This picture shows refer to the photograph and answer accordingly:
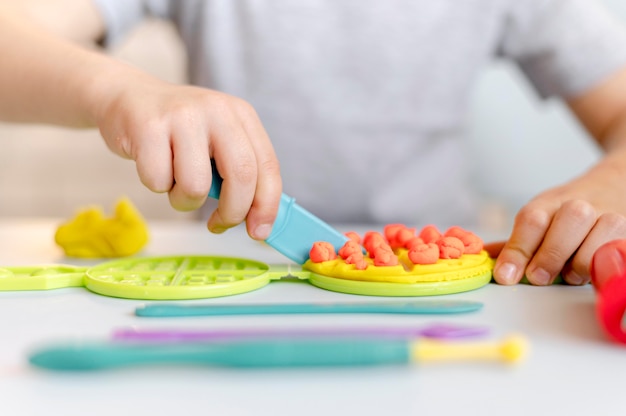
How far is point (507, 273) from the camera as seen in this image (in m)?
0.49

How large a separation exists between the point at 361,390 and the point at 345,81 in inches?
28.7

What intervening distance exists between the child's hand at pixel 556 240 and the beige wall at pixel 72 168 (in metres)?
0.97

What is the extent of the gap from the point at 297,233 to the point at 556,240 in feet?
0.61

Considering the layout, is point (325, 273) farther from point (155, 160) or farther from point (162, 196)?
point (162, 196)

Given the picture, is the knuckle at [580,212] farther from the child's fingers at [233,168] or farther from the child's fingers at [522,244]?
the child's fingers at [233,168]

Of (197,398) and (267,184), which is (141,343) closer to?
(197,398)

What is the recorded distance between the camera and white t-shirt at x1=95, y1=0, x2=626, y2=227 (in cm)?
96

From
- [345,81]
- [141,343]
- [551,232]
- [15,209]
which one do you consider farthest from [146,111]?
[15,209]

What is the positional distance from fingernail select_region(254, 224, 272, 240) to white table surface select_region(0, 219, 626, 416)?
3.9 inches

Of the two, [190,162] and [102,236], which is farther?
[102,236]

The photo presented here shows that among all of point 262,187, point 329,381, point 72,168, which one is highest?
point 72,168

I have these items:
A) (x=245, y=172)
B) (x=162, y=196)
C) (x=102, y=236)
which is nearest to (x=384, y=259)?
(x=245, y=172)

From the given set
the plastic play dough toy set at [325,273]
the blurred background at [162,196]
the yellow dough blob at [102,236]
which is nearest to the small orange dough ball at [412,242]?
the plastic play dough toy set at [325,273]

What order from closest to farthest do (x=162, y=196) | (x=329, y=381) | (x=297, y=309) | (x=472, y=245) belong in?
(x=329, y=381) → (x=297, y=309) → (x=472, y=245) → (x=162, y=196)
